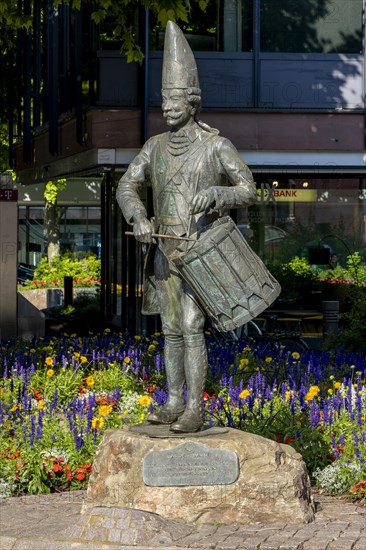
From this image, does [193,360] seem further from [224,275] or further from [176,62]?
[176,62]

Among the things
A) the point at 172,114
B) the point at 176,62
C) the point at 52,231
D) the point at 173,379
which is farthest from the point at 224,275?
the point at 52,231

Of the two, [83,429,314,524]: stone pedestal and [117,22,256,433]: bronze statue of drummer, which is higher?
[117,22,256,433]: bronze statue of drummer

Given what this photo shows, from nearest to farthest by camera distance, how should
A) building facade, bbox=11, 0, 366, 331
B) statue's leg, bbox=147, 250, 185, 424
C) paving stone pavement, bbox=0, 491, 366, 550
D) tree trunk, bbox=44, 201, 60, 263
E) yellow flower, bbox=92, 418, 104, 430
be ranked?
paving stone pavement, bbox=0, 491, 366, 550 < statue's leg, bbox=147, 250, 185, 424 < yellow flower, bbox=92, 418, 104, 430 < building facade, bbox=11, 0, 366, 331 < tree trunk, bbox=44, 201, 60, 263

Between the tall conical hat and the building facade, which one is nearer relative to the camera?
the tall conical hat

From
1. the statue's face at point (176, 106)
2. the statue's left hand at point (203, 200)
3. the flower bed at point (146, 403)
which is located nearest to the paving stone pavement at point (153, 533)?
the flower bed at point (146, 403)

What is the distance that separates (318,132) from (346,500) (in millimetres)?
10972

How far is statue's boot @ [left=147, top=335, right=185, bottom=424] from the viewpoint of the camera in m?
8.90

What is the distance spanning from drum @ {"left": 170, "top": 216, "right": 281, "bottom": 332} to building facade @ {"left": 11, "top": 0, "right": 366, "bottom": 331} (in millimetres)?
10455

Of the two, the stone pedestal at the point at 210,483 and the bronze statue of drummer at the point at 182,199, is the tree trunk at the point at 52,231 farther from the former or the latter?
the stone pedestal at the point at 210,483

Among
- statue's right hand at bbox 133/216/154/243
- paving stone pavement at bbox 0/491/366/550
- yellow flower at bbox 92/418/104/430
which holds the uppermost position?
statue's right hand at bbox 133/216/154/243

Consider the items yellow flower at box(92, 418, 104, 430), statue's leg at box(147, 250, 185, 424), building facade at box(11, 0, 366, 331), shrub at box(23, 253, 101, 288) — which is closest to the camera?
statue's leg at box(147, 250, 185, 424)

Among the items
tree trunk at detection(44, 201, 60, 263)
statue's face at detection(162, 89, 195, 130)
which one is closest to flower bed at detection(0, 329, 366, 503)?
statue's face at detection(162, 89, 195, 130)

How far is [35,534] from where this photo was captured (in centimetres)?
792

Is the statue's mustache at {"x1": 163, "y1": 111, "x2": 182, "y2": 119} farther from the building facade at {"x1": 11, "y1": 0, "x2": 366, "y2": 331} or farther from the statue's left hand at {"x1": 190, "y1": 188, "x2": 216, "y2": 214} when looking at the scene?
the building facade at {"x1": 11, "y1": 0, "x2": 366, "y2": 331}
